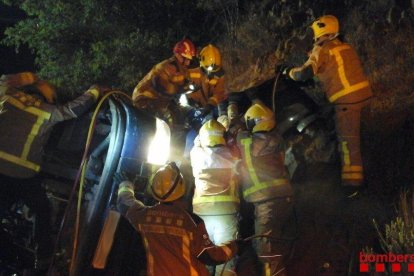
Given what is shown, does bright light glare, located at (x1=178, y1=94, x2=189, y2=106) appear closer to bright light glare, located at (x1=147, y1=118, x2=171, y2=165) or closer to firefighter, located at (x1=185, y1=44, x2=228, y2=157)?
firefighter, located at (x1=185, y1=44, x2=228, y2=157)

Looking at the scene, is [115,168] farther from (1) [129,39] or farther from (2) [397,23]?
(1) [129,39]

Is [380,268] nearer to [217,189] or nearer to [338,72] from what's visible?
[217,189]

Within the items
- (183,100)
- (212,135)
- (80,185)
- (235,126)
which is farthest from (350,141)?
(80,185)

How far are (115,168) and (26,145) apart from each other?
940mm

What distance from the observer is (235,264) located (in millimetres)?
5312

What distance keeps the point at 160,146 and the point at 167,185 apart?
3.44 ft

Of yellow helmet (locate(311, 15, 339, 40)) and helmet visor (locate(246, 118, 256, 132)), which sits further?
yellow helmet (locate(311, 15, 339, 40))

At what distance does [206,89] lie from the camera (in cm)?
690

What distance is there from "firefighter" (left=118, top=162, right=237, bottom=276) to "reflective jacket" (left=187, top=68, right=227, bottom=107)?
9.66ft

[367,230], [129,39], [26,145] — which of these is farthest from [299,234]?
[129,39]

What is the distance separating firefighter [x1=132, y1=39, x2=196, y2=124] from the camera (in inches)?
233

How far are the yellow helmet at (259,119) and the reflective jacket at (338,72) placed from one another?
800 millimetres

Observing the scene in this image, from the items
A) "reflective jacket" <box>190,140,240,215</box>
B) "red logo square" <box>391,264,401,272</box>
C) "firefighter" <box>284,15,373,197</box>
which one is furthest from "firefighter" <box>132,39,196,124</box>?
"red logo square" <box>391,264,401,272</box>

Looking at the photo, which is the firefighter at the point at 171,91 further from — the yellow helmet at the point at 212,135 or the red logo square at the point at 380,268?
the red logo square at the point at 380,268
